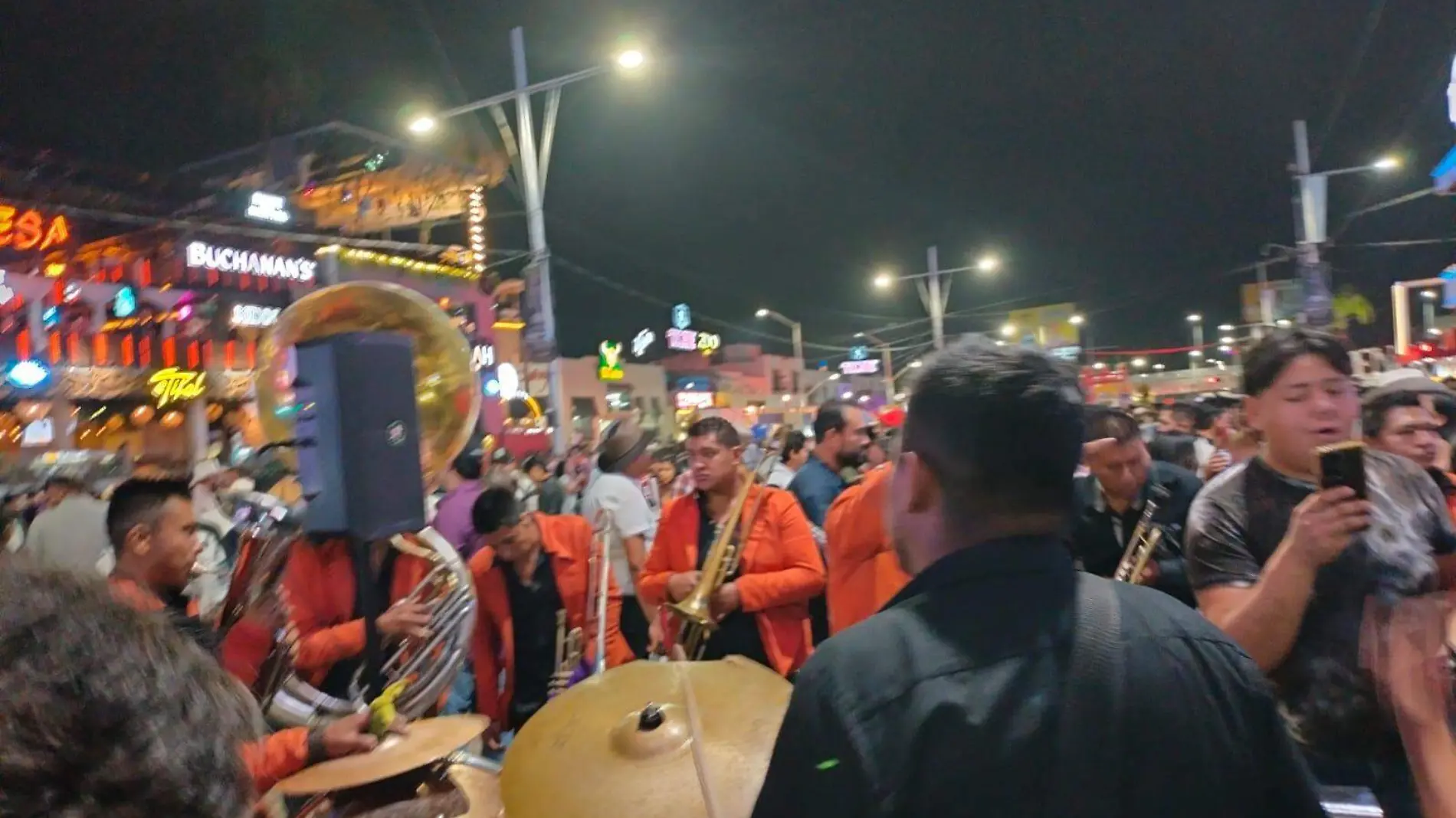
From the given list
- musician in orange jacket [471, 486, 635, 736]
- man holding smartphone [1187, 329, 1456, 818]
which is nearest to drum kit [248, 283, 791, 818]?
musician in orange jacket [471, 486, 635, 736]

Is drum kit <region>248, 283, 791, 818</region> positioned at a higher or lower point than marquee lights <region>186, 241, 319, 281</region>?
lower

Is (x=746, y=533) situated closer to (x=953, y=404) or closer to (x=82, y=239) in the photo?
(x=953, y=404)

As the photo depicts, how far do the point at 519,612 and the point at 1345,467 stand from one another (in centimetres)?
340

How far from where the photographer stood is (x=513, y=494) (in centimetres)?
438

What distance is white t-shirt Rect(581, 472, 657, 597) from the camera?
5871 mm

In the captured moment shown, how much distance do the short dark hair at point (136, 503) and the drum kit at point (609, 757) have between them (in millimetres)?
1351

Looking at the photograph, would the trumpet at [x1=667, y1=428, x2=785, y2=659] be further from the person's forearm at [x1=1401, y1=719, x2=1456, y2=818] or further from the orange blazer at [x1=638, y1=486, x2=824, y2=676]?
the person's forearm at [x1=1401, y1=719, x2=1456, y2=818]

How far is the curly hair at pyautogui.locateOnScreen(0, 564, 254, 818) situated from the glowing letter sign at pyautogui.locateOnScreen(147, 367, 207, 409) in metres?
26.9

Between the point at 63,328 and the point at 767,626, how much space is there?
81.9ft

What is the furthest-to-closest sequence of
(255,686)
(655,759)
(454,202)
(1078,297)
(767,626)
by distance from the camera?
1. (1078,297)
2. (454,202)
3. (767,626)
4. (255,686)
5. (655,759)

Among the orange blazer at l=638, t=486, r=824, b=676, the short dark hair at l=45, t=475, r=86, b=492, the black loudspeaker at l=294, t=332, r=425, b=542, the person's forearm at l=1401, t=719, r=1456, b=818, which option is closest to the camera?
the person's forearm at l=1401, t=719, r=1456, b=818

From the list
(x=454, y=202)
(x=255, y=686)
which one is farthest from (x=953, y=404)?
(x=454, y=202)

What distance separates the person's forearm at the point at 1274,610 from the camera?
2146 mm

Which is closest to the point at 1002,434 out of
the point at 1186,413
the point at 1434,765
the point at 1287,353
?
the point at 1434,765
